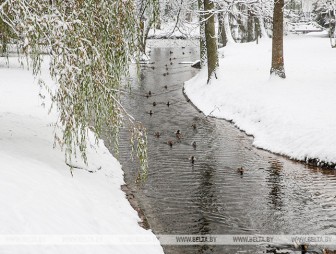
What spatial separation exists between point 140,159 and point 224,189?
3495 millimetres

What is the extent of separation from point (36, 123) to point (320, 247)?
30.0ft

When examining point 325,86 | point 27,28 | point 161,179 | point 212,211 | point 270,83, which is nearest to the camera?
point 27,28

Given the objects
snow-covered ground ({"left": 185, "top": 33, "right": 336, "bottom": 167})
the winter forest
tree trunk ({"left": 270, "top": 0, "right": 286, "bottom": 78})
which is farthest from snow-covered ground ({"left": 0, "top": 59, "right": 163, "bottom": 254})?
tree trunk ({"left": 270, "top": 0, "right": 286, "bottom": 78})

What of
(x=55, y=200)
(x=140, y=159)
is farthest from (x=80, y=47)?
(x=55, y=200)

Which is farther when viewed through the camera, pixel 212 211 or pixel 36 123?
pixel 36 123

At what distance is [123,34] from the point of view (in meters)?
7.76

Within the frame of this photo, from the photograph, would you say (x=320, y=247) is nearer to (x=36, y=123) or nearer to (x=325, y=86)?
(x=36, y=123)

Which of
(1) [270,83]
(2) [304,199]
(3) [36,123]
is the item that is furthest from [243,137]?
(3) [36,123]

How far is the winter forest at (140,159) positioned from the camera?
651 centimetres

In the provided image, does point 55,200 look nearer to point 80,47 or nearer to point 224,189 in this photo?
point 80,47

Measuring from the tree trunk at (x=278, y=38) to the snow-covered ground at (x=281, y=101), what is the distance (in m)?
0.44

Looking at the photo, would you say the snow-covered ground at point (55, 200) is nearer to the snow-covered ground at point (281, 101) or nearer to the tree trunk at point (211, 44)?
the snow-covered ground at point (281, 101)

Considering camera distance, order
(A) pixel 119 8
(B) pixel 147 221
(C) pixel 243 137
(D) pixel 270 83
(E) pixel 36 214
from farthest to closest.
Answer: (D) pixel 270 83, (C) pixel 243 137, (B) pixel 147 221, (A) pixel 119 8, (E) pixel 36 214

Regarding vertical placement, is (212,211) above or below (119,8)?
below
